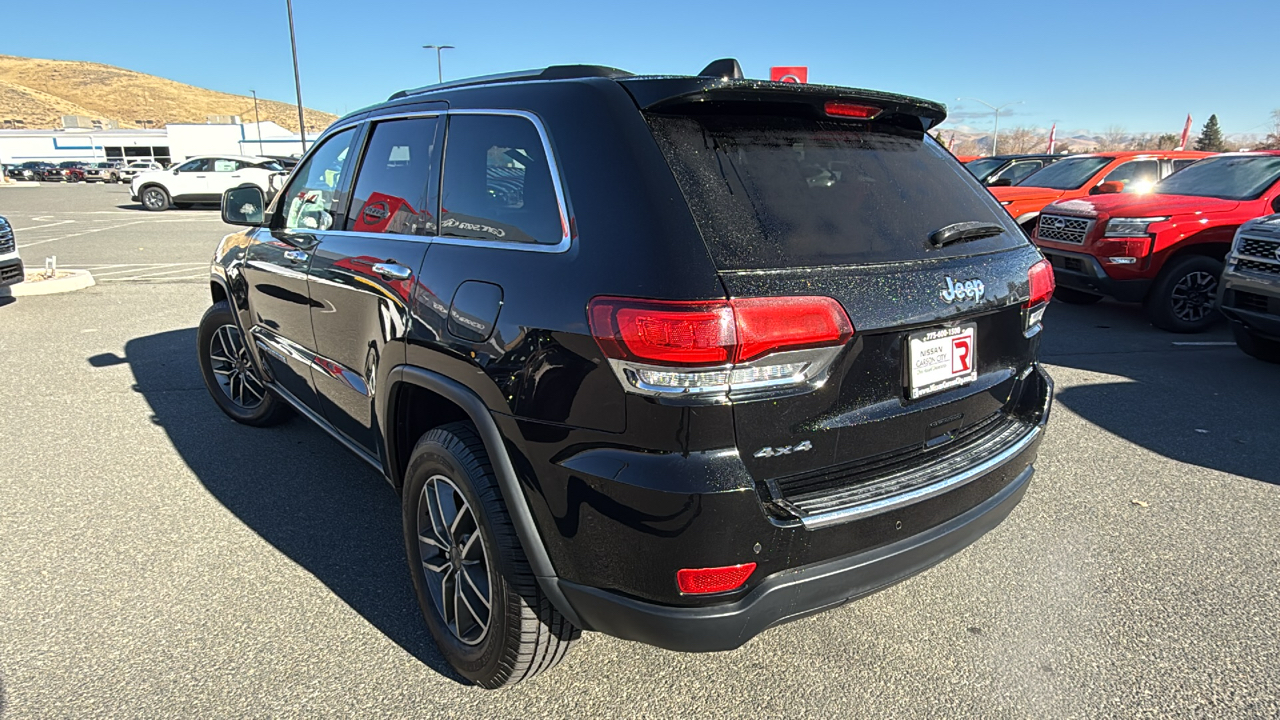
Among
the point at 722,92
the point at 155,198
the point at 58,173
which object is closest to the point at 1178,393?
the point at 722,92

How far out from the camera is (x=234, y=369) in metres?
4.62

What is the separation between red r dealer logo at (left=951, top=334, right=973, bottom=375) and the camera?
7.07 feet

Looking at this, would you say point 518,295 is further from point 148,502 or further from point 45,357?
point 45,357

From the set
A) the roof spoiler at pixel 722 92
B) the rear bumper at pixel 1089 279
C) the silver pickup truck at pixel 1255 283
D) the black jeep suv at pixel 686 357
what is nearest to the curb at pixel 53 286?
the black jeep suv at pixel 686 357

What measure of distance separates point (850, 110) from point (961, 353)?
0.77 m

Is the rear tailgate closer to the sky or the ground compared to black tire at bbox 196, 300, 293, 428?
closer to the sky

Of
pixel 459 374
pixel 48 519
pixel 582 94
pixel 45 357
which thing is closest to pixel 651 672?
pixel 459 374

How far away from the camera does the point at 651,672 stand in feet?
8.06

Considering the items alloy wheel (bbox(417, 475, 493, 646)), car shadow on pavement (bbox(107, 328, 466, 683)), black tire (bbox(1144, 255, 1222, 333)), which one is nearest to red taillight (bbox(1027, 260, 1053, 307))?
alloy wheel (bbox(417, 475, 493, 646))

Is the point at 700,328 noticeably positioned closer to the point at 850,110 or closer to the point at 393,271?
the point at 850,110

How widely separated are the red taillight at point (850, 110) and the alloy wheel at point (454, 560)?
1.54m

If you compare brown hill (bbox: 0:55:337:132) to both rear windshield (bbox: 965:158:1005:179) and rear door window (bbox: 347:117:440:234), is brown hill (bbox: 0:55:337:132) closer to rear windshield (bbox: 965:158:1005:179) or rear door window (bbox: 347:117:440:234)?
rear windshield (bbox: 965:158:1005:179)

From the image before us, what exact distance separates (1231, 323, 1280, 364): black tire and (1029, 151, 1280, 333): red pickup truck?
3.97 ft

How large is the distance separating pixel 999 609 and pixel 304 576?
8.55 ft
